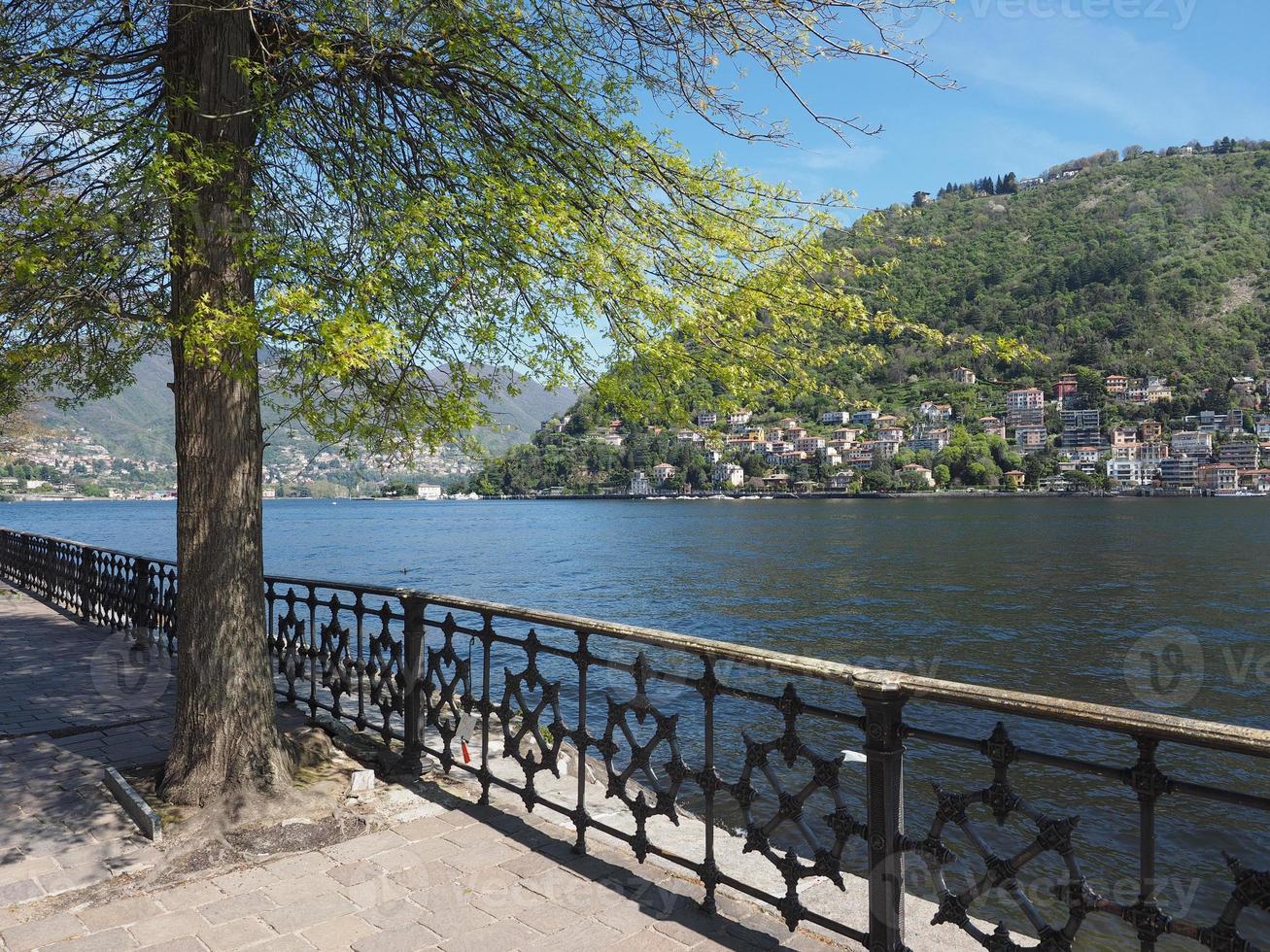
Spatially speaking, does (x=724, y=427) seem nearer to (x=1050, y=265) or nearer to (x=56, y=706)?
(x=56, y=706)

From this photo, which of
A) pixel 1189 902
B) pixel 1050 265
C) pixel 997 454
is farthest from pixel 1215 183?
pixel 1189 902

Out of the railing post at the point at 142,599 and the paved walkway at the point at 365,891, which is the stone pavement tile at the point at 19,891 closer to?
the paved walkway at the point at 365,891

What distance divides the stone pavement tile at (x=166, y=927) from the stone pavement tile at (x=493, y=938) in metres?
1.10

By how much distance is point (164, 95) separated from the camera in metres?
5.05

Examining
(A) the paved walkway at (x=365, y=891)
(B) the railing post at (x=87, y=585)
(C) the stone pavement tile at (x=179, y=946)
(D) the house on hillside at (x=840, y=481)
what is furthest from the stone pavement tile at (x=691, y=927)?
(D) the house on hillside at (x=840, y=481)

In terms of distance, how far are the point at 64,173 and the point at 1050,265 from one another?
470 ft

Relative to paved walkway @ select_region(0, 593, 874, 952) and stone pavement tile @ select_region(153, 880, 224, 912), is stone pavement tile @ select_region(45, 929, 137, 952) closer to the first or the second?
paved walkway @ select_region(0, 593, 874, 952)

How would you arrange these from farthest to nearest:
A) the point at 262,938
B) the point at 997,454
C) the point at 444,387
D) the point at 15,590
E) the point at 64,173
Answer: the point at 997,454
the point at 15,590
the point at 444,387
the point at 64,173
the point at 262,938

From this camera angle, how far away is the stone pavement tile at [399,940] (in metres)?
3.30

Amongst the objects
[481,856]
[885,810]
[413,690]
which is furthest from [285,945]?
[885,810]

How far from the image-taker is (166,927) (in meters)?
3.47

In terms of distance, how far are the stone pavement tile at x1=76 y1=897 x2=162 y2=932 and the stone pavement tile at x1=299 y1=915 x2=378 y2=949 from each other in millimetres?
777

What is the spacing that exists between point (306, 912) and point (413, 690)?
1.90 meters

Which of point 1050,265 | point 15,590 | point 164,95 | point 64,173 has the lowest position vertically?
point 15,590
